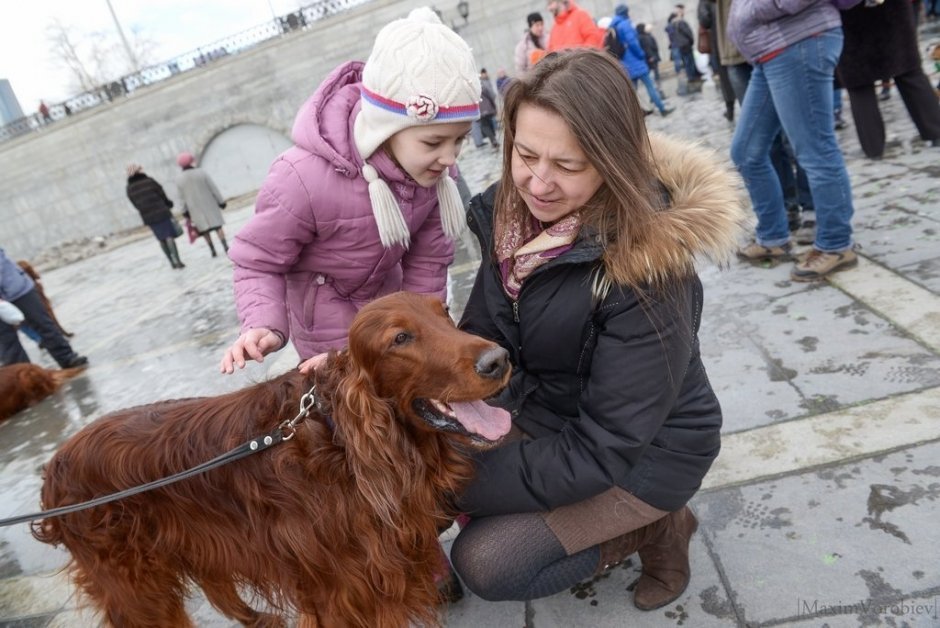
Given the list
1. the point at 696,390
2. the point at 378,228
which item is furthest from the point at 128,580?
the point at 696,390

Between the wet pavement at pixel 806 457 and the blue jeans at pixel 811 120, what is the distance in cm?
33

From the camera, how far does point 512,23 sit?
882 inches

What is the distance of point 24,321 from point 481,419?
6.74 meters

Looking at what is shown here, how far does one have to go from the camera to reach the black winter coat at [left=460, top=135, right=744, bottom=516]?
5.42ft

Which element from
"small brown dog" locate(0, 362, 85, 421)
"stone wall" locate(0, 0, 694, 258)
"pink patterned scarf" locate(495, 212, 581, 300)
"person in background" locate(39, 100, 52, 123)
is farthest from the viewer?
"person in background" locate(39, 100, 52, 123)

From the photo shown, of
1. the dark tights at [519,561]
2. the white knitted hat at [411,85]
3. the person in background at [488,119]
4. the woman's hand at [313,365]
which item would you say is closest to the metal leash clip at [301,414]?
the woman's hand at [313,365]

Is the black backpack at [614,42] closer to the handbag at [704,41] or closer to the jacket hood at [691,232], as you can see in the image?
the handbag at [704,41]

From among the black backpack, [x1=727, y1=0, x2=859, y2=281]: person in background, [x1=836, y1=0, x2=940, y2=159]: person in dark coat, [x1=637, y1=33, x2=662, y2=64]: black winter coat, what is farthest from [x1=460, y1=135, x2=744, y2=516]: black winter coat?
[x1=637, y1=33, x2=662, y2=64]: black winter coat

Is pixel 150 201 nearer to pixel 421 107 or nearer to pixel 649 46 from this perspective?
pixel 421 107

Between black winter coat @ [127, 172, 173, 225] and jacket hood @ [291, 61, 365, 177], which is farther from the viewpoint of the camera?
black winter coat @ [127, 172, 173, 225]

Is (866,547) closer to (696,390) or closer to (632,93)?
(696,390)

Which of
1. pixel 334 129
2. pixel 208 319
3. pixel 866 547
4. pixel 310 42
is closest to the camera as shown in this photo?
pixel 866 547

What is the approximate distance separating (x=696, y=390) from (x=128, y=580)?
1762 mm

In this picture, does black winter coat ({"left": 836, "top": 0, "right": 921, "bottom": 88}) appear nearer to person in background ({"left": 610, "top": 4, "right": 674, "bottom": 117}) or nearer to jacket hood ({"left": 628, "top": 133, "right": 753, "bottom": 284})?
jacket hood ({"left": 628, "top": 133, "right": 753, "bottom": 284})
